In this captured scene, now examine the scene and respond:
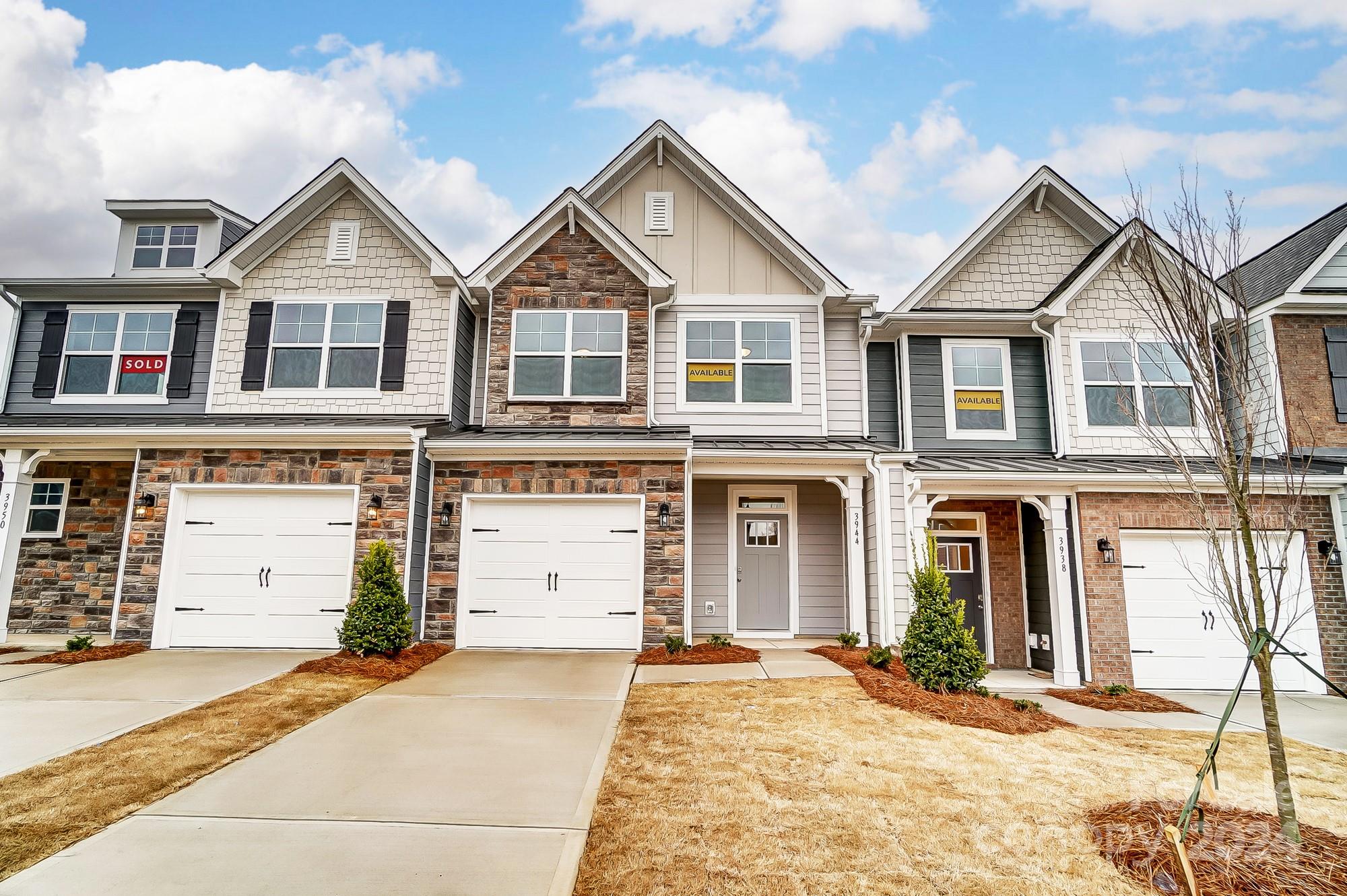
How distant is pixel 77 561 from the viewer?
1088 cm

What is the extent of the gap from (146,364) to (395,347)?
458cm

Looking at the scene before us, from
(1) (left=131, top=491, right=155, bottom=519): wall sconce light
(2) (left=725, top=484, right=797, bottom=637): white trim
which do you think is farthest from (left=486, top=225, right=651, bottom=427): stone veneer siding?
(1) (left=131, top=491, right=155, bottom=519): wall sconce light

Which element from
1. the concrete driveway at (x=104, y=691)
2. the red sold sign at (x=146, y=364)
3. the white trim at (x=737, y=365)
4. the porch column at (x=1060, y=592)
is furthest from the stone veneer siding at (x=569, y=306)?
the porch column at (x=1060, y=592)

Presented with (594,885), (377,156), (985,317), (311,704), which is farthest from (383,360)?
(377,156)

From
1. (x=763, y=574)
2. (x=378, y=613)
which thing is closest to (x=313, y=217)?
(x=378, y=613)

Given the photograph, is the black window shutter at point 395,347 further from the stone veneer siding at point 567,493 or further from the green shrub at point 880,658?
the green shrub at point 880,658

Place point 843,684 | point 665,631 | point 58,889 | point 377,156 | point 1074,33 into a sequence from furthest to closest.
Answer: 1. point 377,156
2. point 1074,33
3. point 665,631
4. point 843,684
5. point 58,889

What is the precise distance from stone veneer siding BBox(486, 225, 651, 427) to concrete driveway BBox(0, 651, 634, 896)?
5.05 m

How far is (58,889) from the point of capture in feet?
10.2

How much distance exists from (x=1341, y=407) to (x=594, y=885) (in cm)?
1310

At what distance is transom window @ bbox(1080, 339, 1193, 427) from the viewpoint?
10797 mm

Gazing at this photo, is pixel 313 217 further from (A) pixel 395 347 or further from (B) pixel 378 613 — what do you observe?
(B) pixel 378 613

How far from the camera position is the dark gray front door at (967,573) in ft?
36.4

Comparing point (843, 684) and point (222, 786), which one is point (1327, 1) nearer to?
point (843, 684)
